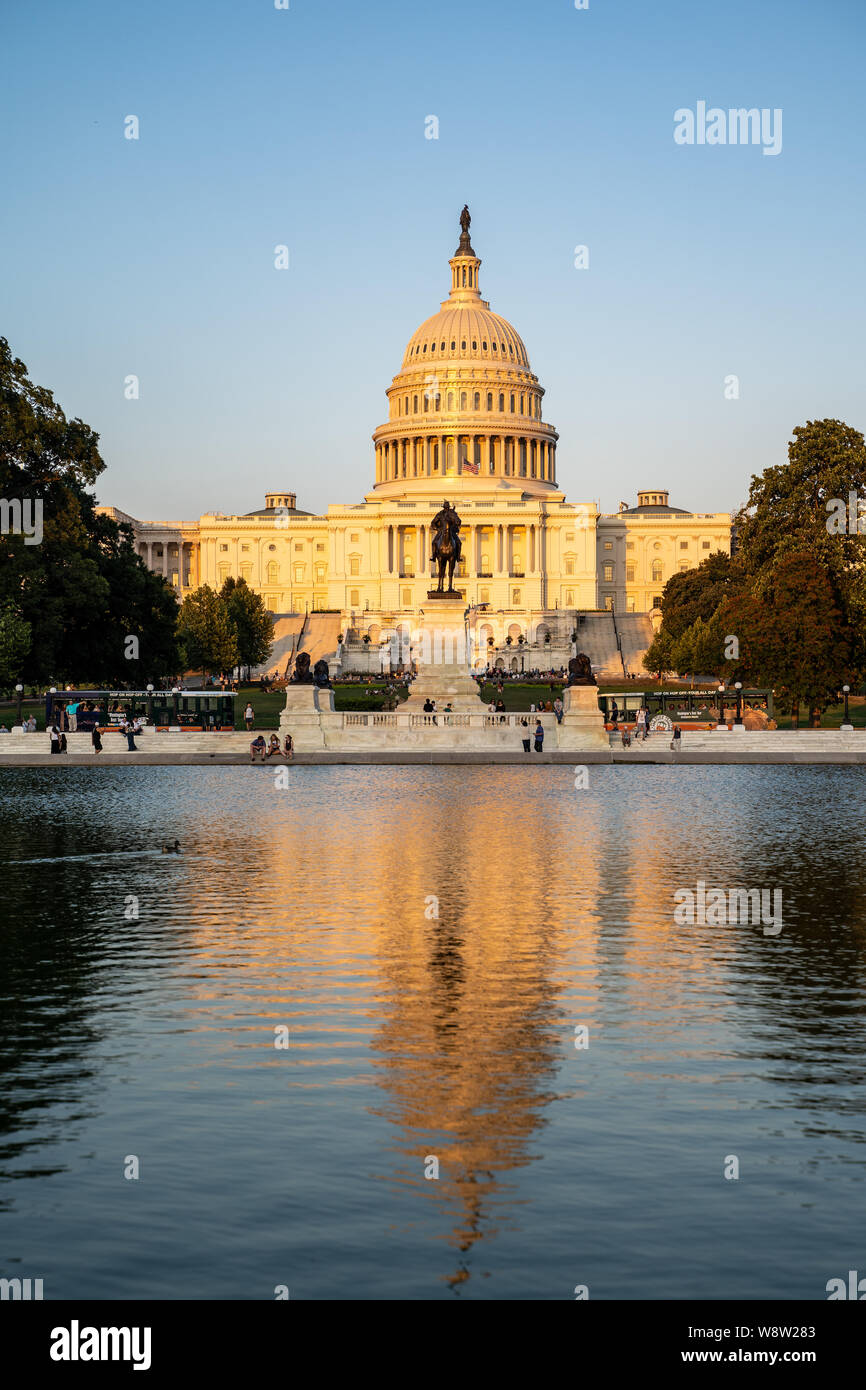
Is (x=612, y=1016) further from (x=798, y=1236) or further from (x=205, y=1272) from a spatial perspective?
(x=205, y=1272)

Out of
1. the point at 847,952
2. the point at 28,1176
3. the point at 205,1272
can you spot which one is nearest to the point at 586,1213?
the point at 205,1272

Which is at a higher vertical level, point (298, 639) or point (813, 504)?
point (813, 504)

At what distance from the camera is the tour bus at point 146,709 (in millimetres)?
66875

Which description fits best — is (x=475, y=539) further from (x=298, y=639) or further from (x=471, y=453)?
(x=298, y=639)

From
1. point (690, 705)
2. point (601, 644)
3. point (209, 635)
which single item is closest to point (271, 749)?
point (690, 705)

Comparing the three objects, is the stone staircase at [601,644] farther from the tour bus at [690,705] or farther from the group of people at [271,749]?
the group of people at [271,749]

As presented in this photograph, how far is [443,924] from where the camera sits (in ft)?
69.5

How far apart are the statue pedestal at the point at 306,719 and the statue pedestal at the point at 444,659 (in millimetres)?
5197

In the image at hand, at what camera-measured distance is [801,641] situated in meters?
71.4

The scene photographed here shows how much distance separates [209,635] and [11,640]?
5736cm

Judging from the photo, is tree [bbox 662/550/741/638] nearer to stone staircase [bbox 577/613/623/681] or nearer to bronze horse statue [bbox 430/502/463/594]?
stone staircase [bbox 577/613/623/681]

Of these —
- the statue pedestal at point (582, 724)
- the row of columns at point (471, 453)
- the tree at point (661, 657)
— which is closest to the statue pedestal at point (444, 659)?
the statue pedestal at point (582, 724)

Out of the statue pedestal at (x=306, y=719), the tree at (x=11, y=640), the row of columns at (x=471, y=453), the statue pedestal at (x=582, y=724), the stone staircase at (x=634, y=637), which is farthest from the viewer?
the row of columns at (x=471, y=453)
